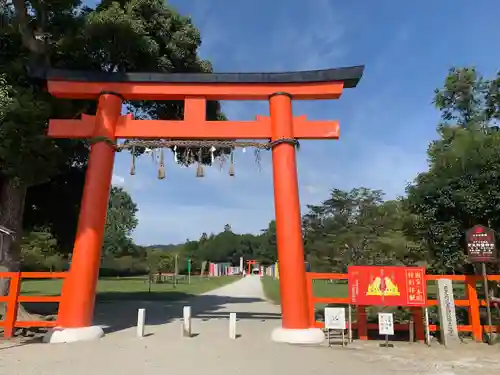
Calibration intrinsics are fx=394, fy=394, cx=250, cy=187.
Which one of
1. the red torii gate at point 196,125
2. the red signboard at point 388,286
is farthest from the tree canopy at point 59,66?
the red signboard at point 388,286

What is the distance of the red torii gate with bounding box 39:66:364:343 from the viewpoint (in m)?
8.59

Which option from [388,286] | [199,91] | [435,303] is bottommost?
[435,303]

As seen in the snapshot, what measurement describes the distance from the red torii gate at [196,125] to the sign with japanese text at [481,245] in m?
3.52

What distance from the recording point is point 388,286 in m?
8.40

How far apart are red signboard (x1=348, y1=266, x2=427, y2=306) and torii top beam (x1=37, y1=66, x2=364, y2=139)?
3207 mm

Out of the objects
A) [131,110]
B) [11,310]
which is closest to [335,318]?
[11,310]

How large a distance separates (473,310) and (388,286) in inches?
76.3

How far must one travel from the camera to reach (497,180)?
8930mm

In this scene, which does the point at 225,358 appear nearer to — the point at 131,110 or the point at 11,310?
the point at 11,310

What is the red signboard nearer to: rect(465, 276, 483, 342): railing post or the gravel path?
the gravel path

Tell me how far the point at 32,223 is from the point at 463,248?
43.1 feet

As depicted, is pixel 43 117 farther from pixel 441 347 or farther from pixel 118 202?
pixel 118 202

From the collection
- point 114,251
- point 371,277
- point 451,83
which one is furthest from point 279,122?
point 114,251

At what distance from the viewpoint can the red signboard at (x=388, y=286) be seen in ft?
27.2
